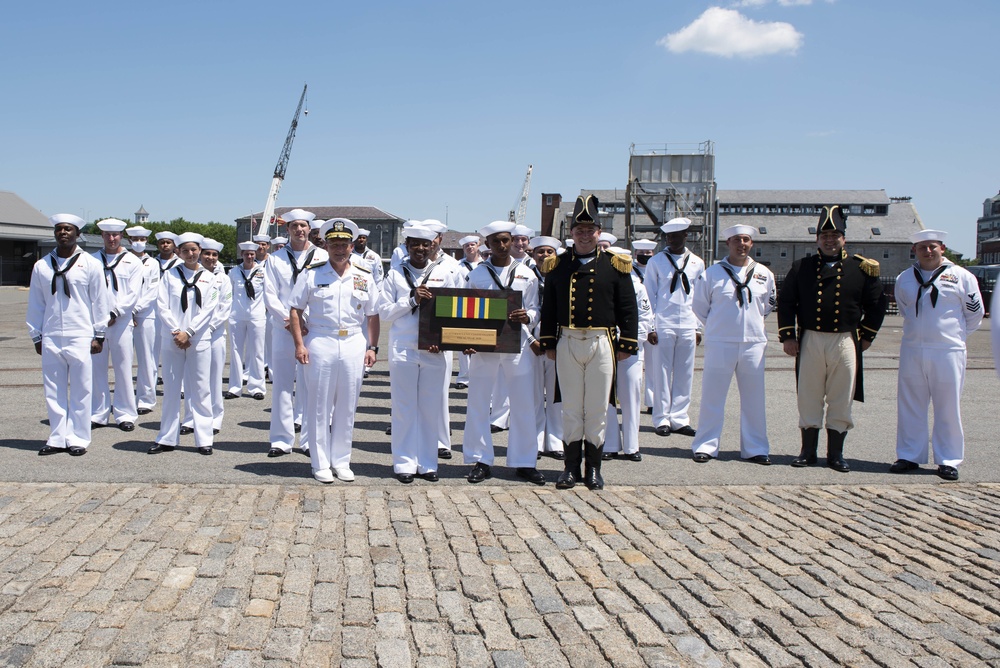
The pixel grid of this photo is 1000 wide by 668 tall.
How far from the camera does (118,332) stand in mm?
9633

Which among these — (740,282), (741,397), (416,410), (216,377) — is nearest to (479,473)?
(416,410)

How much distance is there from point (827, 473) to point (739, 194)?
106895 mm

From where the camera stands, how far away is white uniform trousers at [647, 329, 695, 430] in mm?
9750

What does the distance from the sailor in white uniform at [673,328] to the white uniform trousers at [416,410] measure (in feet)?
11.5

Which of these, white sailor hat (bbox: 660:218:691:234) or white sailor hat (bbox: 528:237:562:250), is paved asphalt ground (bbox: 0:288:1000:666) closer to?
white sailor hat (bbox: 528:237:562:250)

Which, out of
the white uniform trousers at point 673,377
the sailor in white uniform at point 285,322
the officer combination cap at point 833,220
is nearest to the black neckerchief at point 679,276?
the white uniform trousers at point 673,377

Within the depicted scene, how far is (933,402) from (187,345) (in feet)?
23.1

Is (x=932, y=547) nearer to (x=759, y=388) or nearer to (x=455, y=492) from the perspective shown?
(x=759, y=388)

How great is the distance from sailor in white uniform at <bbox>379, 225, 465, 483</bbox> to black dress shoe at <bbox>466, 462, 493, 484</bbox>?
304mm

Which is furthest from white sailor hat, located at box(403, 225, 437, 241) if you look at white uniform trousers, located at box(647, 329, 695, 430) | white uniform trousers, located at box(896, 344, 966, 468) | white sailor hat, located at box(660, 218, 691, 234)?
white uniform trousers, located at box(896, 344, 966, 468)

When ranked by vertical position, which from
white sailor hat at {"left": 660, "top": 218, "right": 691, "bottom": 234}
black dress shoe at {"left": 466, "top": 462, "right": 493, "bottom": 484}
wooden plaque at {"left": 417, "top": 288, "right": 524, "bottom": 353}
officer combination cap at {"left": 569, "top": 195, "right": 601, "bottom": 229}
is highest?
white sailor hat at {"left": 660, "top": 218, "right": 691, "bottom": 234}

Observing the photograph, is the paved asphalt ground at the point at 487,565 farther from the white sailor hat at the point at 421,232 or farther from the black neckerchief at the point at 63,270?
the white sailor hat at the point at 421,232

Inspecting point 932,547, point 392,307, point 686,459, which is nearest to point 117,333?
point 392,307

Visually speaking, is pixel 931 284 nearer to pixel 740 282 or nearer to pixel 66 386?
pixel 740 282
